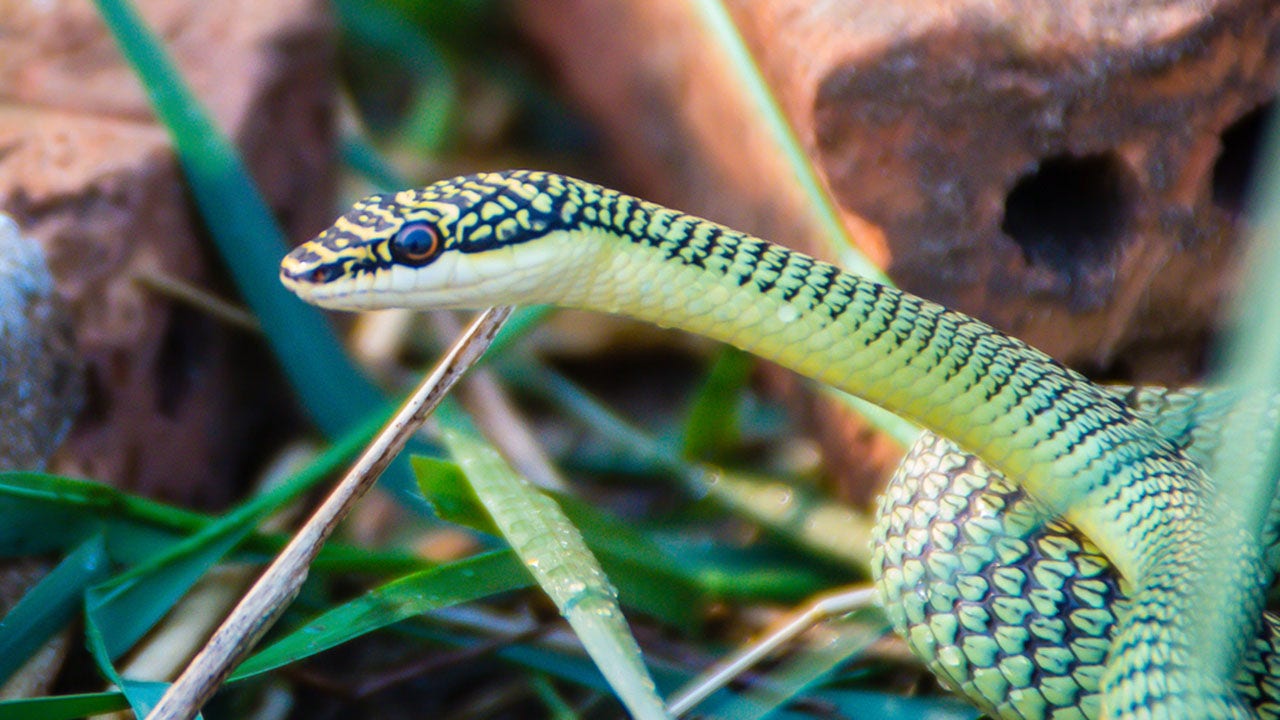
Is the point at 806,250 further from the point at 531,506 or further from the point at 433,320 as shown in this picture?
the point at 433,320

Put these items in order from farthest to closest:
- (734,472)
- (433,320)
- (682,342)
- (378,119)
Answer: (378,119) < (682,342) < (433,320) < (734,472)

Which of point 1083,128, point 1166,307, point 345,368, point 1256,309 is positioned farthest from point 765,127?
point 1256,309

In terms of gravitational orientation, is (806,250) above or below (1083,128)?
below

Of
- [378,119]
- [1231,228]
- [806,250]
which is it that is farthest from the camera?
[378,119]

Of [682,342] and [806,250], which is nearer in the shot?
[806,250]

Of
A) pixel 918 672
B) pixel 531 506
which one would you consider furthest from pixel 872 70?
pixel 918 672

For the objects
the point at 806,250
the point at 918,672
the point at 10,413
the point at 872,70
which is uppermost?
the point at 872,70

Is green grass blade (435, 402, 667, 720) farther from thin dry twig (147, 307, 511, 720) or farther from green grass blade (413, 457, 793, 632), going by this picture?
thin dry twig (147, 307, 511, 720)

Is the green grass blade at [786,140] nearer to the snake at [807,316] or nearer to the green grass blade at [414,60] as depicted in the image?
the snake at [807,316]
